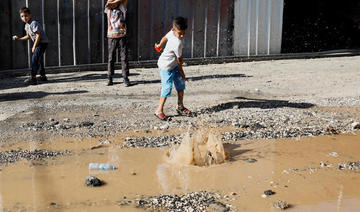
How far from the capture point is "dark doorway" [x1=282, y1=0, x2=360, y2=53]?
1228 cm

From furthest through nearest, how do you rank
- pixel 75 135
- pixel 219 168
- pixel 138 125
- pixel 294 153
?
pixel 138 125
pixel 75 135
pixel 294 153
pixel 219 168

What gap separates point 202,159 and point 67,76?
5.14 m

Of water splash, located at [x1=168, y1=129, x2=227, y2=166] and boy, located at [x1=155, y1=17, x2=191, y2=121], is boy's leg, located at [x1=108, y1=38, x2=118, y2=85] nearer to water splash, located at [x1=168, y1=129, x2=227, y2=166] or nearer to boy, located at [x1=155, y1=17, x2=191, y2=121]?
boy, located at [x1=155, y1=17, x2=191, y2=121]

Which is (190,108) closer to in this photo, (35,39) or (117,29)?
(117,29)

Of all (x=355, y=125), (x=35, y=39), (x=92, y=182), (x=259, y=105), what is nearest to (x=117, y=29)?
(x=35, y=39)

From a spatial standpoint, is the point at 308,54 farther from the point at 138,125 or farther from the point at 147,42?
the point at 138,125

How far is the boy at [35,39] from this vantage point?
8.72 meters

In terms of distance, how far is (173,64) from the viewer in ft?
22.5

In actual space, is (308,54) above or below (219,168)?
above

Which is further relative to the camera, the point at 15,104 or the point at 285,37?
the point at 285,37

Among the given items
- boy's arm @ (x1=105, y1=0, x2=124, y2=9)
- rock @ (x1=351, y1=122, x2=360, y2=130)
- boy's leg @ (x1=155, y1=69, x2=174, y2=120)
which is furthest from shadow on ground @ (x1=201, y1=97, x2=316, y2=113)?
boy's arm @ (x1=105, y1=0, x2=124, y2=9)

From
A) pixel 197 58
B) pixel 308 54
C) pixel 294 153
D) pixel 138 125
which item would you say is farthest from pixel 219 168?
pixel 308 54

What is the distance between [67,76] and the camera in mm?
9680

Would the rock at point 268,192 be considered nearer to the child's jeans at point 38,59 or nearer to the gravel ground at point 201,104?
the gravel ground at point 201,104
